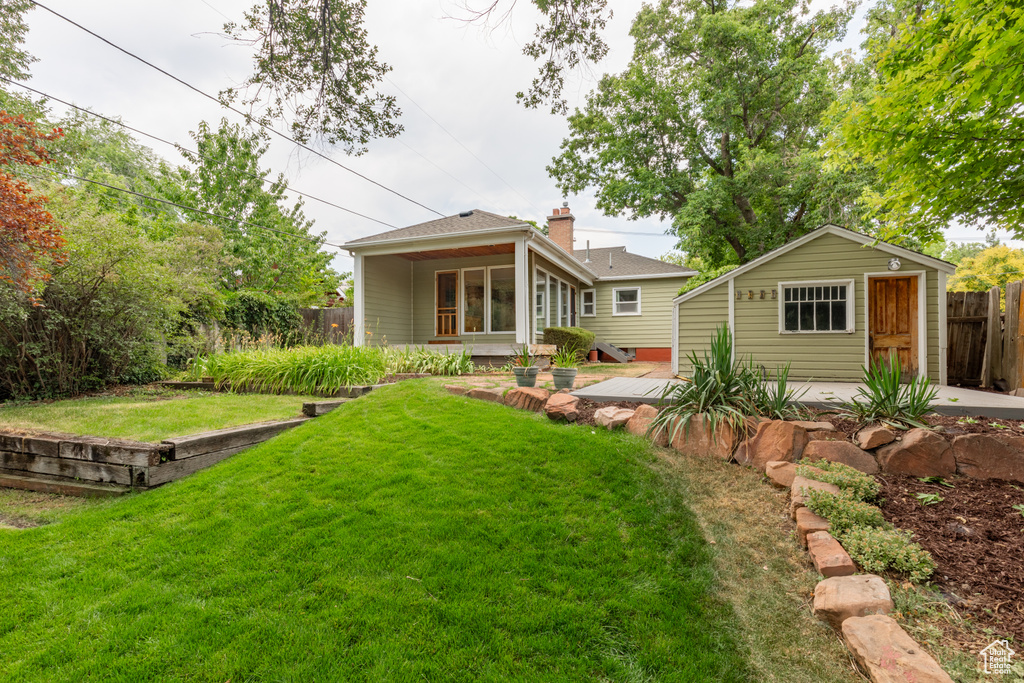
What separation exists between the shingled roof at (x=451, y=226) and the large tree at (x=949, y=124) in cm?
678

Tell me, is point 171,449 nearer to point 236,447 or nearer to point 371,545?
point 236,447

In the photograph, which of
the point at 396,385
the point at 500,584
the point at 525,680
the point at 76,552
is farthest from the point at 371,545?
the point at 396,385

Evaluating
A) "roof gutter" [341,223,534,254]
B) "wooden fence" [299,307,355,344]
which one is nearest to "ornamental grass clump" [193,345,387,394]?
"roof gutter" [341,223,534,254]

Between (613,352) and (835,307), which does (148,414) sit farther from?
(613,352)

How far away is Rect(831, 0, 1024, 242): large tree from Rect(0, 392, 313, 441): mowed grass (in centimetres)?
618

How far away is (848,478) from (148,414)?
6.60 m

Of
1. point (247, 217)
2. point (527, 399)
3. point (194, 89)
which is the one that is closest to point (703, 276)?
point (527, 399)

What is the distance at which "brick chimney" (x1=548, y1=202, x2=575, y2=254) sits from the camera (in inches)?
613

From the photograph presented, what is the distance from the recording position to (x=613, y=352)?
15.3 m

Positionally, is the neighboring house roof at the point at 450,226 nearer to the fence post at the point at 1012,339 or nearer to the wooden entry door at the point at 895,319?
the wooden entry door at the point at 895,319

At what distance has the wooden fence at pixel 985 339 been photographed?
5.98m

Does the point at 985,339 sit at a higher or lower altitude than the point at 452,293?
lower

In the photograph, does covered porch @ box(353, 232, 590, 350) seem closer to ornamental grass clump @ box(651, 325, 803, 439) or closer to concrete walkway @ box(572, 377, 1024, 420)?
concrete walkway @ box(572, 377, 1024, 420)

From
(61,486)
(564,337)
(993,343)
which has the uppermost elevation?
(564,337)
